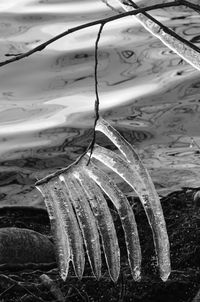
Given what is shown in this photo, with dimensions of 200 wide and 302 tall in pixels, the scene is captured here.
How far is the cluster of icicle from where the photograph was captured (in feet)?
5.32

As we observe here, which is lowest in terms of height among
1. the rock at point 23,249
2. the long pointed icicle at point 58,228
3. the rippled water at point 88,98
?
the rippled water at point 88,98

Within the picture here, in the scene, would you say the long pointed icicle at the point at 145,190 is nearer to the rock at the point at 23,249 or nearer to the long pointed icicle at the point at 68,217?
the long pointed icicle at the point at 68,217

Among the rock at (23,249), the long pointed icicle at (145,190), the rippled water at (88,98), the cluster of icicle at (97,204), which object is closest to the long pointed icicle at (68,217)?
the cluster of icicle at (97,204)

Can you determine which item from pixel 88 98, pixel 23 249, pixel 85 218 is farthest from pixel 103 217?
pixel 88 98

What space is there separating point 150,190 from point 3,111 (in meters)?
2.62

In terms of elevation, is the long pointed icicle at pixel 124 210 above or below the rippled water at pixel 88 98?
above

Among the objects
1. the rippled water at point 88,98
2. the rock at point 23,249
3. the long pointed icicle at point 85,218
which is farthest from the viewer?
the rippled water at point 88,98

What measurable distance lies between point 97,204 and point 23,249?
0.99 meters

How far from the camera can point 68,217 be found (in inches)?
65.4

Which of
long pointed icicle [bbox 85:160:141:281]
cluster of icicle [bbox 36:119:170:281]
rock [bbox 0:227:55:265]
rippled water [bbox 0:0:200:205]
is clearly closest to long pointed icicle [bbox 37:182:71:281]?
cluster of icicle [bbox 36:119:170:281]

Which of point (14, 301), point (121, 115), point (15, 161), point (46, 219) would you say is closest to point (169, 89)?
point (121, 115)

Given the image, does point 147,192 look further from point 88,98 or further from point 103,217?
point 88,98

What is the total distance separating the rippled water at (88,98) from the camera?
3561 millimetres

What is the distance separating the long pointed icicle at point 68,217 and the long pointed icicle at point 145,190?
0.11 m
